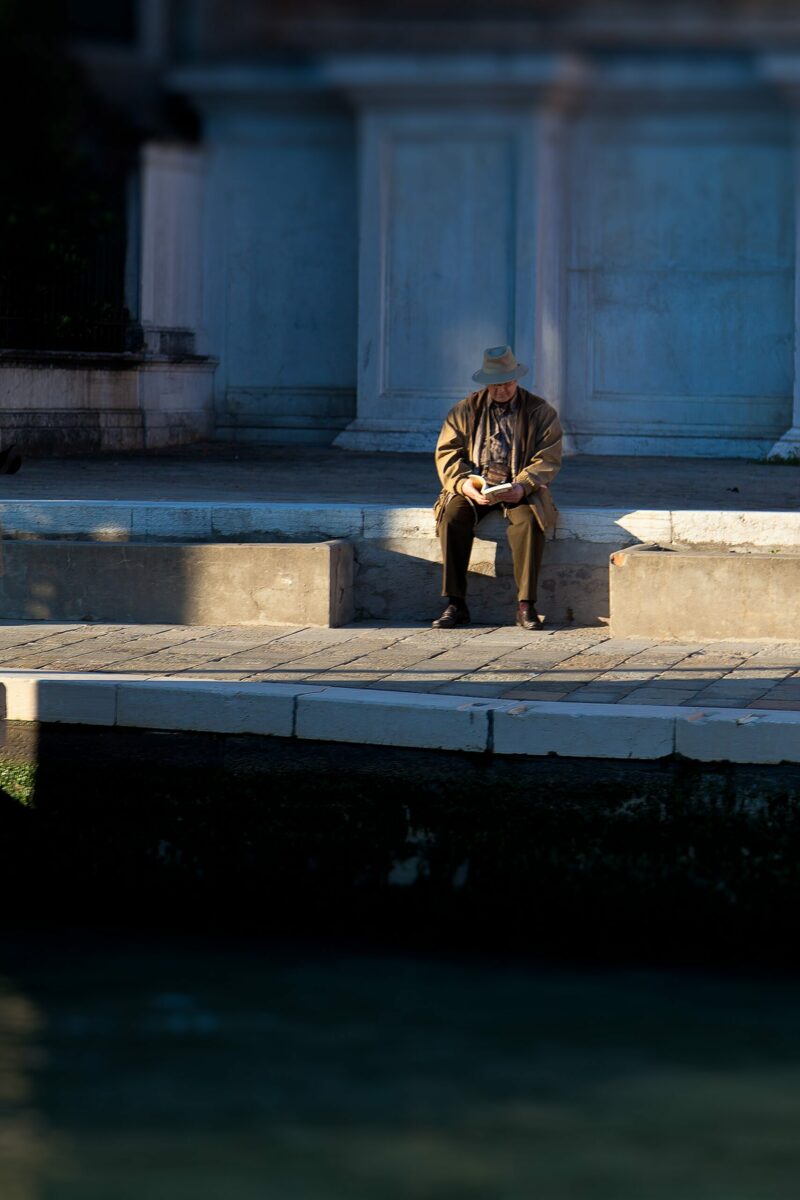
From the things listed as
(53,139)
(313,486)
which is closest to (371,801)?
(313,486)

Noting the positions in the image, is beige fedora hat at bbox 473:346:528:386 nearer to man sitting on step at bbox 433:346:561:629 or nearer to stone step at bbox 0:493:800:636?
man sitting on step at bbox 433:346:561:629

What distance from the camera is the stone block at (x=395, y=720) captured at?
21.8 ft

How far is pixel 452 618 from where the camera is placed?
347 inches

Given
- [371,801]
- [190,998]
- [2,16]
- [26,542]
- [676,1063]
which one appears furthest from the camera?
[2,16]

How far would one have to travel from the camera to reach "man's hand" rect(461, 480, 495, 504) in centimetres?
895

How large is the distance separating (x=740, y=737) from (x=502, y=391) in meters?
3.35

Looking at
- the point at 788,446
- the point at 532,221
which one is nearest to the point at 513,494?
the point at 788,446

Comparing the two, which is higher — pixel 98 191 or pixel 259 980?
pixel 98 191

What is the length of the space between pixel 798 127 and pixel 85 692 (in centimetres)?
1129

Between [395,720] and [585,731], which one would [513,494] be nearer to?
[395,720]

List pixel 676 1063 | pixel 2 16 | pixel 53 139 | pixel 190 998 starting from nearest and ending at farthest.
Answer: pixel 676 1063 → pixel 190 998 → pixel 2 16 → pixel 53 139

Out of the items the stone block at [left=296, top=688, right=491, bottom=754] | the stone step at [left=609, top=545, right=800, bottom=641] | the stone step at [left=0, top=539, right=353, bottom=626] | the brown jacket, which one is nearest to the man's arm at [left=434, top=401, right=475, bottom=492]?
the brown jacket

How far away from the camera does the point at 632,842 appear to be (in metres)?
6.67

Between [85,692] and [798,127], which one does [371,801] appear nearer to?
[85,692]
